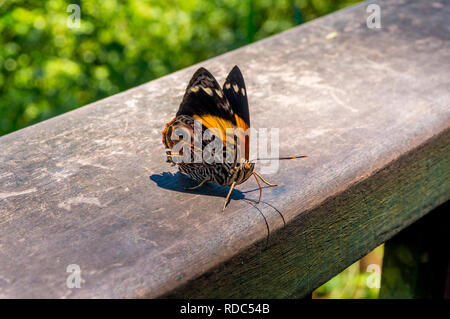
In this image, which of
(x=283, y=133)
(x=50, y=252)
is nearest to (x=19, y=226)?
(x=50, y=252)

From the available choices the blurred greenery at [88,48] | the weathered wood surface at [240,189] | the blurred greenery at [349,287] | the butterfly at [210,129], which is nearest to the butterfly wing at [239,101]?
the butterfly at [210,129]

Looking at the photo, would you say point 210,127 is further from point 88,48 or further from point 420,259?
point 88,48

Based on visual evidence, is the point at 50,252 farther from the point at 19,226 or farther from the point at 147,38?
the point at 147,38

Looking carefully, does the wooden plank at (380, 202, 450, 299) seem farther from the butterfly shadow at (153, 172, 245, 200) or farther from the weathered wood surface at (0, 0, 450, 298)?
the butterfly shadow at (153, 172, 245, 200)

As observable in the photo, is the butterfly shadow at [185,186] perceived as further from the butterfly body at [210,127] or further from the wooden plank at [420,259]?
the wooden plank at [420,259]

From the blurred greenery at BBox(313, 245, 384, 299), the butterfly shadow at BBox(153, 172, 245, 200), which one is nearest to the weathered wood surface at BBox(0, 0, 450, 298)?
the butterfly shadow at BBox(153, 172, 245, 200)

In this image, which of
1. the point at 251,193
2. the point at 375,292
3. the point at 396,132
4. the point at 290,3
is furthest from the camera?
the point at 290,3
